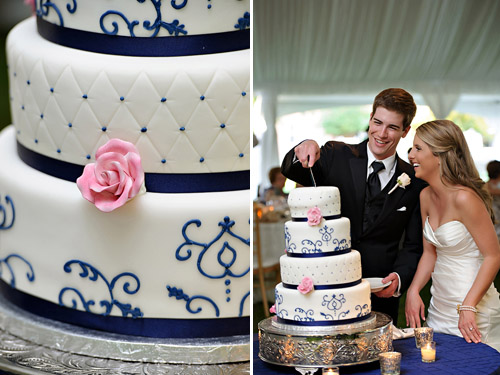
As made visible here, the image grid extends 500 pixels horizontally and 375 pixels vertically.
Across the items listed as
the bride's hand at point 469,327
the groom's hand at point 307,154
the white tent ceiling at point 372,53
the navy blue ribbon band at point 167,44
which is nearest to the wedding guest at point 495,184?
the white tent ceiling at point 372,53

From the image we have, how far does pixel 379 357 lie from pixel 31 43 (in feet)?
8.24

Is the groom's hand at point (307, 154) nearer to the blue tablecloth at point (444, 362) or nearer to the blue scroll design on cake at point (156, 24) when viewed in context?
the blue tablecloth at point (444, 362)

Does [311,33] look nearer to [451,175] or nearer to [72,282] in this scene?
[451,175]

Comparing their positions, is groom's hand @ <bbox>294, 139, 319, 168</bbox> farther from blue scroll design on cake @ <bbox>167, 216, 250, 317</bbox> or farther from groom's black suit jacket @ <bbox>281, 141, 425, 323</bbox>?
blue scroll design on cake @ <bbox>167, 216, 250, 317</bbox>

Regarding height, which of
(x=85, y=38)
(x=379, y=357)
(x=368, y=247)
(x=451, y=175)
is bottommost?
(x=379, y=357)

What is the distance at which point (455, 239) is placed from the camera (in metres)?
2.71

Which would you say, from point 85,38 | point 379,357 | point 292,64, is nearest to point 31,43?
point 85,38

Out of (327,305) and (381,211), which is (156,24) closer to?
(381,211)

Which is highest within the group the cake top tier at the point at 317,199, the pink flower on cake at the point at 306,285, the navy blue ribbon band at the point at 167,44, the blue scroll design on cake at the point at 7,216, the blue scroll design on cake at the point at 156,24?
the blue scroll design on cake at the point at 156,24

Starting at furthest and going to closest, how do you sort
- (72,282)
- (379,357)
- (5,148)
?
1. (5,148)
2. (72,282)
3. (379,357)

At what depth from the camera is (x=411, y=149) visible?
2678 mm

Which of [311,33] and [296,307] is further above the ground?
[311,33]

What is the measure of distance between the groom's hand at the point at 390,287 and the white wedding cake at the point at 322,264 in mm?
144

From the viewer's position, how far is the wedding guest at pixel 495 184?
8.93 ft
